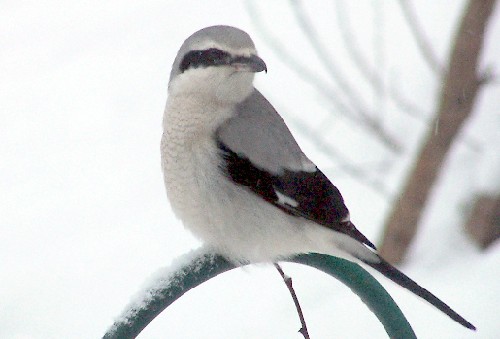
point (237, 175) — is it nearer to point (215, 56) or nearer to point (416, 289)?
point (215, 56)

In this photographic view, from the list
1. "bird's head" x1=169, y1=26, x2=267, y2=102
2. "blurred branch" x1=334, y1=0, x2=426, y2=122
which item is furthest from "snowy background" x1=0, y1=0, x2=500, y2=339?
"bird's head" x1=169, y1=26, x2=267, y2=102

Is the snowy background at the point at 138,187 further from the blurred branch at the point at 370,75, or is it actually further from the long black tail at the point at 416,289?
the long black tail at the point at 416,289

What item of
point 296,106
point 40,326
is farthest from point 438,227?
point 40,326

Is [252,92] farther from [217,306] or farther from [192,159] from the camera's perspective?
[217,306]

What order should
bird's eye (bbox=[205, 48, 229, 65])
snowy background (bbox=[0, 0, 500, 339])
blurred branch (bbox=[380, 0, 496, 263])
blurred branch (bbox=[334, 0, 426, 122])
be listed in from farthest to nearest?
blurred branch (bbox=[334, 0, 426, 122]), snowy background (bbox=[0, 0, 500, 339]), blurred branch (bbox=[380, 0, 496, 263]), bird's eye (bbox=[205, 48, 229, 65])

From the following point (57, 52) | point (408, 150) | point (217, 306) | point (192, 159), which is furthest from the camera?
point (57, 52)

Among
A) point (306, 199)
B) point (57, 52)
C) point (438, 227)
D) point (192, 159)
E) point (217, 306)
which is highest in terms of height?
point (57, 52)

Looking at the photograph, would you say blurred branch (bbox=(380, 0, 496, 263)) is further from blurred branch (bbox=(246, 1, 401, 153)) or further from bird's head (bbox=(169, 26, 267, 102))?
bird's head (bbox=(169, 26, 267, 102))
